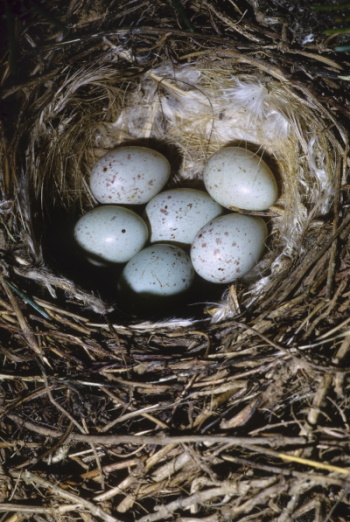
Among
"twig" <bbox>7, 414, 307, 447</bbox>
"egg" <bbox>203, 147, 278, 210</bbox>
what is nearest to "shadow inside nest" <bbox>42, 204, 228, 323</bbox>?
"egg" <bbox>203, 147, 278, 210</bbox>

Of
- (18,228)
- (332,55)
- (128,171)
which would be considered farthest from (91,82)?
(332,55)

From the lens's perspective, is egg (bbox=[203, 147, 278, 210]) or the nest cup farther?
egg (bbox=[203, 147, 278, 210])

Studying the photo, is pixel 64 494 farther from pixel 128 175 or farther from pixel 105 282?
pixel 128 175

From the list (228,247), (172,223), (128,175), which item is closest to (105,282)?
(172,223)

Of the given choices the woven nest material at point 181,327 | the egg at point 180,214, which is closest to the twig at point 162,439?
the woven nest material at point 181,327

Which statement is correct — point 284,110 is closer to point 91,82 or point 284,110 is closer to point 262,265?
point 262,265

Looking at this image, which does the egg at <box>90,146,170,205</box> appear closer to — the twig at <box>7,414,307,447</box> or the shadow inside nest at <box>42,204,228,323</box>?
the shadow inside nest at <box>42,204,228,323</box>

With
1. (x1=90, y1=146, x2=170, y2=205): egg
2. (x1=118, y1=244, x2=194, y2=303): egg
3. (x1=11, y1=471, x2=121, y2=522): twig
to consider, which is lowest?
(x1=11, y1=471, x2=121, y2=522): twig
